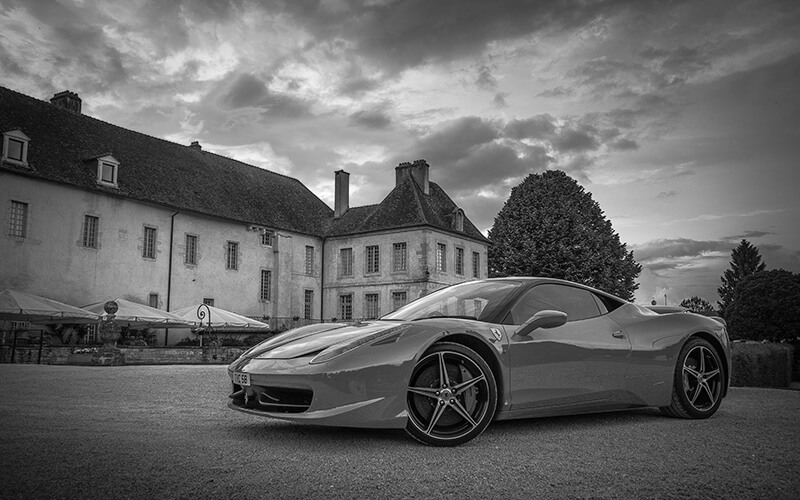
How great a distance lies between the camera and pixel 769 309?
61.3ft

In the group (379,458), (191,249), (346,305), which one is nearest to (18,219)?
(191,249)

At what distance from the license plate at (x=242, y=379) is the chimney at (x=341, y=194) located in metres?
43.5

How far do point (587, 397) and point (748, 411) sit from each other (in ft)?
8.22

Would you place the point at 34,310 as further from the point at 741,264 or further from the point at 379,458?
the point at 741,264

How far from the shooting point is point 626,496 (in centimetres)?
329

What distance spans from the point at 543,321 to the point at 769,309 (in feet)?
53.9

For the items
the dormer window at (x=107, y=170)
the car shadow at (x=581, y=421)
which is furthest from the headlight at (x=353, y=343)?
the dormer window at (x=107, y=170)

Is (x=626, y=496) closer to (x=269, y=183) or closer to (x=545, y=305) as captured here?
(x=545, y=305)

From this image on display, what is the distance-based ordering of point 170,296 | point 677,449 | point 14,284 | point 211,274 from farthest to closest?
point 211,274
point 170,296
point 14,284
point 677,449

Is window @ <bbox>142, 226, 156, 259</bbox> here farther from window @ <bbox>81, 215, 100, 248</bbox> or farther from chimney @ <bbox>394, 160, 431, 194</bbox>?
chimney @ <bbox>394, 160, 431, 194</bbox>

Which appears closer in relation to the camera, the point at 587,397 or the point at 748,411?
the point at 587,397

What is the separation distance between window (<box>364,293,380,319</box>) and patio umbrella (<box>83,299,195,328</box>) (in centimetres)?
1736

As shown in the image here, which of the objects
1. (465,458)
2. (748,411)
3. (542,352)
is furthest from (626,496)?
(748,411)

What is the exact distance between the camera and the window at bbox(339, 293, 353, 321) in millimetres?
45906
